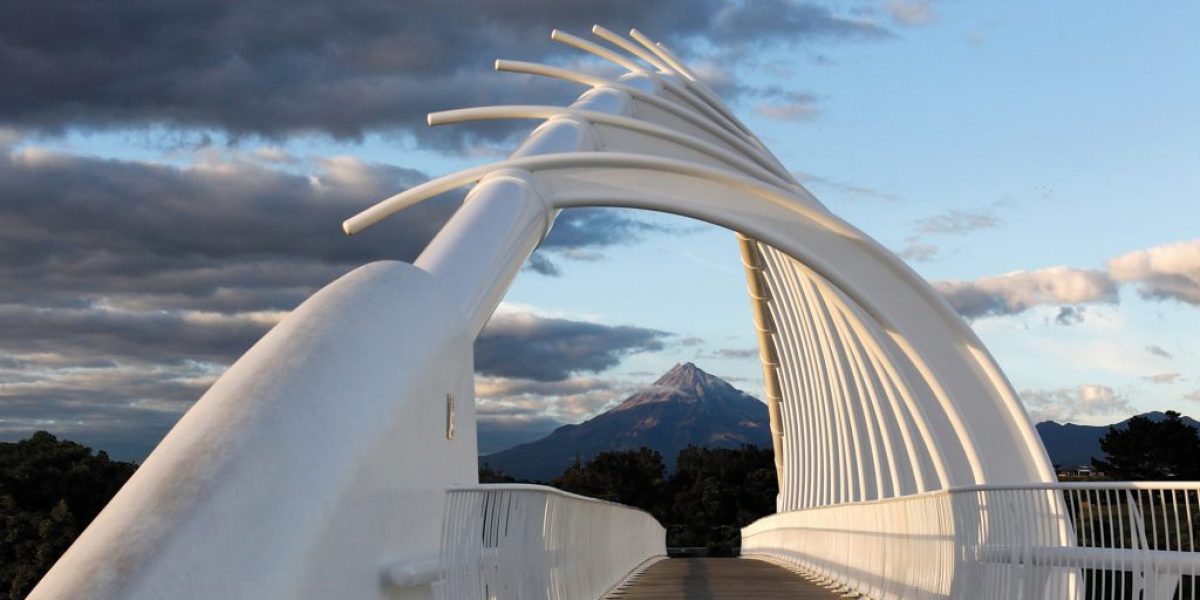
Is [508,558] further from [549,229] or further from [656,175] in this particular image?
[656,175]

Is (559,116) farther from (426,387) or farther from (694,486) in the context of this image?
(694,486)

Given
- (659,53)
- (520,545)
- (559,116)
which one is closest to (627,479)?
(659,53)

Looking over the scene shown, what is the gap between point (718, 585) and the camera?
63.4ft

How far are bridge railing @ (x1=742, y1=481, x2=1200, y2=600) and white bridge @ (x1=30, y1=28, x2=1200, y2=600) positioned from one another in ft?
0.09

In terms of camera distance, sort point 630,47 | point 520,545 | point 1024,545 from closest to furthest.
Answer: point 520,545
point 1024,545
point 630,47

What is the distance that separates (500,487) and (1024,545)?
4.44 metres

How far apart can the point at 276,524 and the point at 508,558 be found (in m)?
3.59

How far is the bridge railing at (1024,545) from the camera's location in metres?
9.02

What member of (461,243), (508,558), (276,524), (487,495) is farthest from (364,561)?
(461,243)

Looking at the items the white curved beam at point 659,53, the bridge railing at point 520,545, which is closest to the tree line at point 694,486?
the white curved beam at point 659,53

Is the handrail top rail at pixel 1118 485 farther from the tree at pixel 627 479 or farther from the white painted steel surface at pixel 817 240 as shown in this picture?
the tree at pixel 627 479

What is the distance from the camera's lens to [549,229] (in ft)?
58.6

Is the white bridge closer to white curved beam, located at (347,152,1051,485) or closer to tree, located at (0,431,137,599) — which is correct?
white curved beam, located at (347,152,1051,485)

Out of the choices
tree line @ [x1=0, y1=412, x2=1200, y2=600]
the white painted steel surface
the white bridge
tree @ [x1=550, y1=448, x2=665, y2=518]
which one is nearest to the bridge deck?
the white bridge
